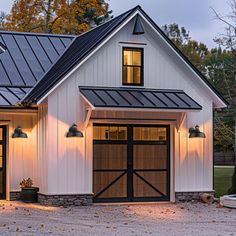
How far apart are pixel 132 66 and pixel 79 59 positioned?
2.02 meters

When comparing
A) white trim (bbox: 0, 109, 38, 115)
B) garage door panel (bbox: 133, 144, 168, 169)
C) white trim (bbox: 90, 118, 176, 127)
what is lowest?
garage door panel (bbox: 133, 144, 168, 169)

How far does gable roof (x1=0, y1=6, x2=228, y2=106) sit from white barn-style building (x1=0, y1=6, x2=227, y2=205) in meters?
0.03

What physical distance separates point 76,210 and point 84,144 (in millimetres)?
2248

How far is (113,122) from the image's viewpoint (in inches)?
782

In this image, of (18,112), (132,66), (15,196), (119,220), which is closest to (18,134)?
(18,112)

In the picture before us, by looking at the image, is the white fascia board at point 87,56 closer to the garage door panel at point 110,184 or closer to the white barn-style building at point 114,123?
the white barn-style building at point 114,123

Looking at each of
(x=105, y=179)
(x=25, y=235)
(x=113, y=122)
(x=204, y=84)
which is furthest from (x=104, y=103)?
(x=25, y=235)

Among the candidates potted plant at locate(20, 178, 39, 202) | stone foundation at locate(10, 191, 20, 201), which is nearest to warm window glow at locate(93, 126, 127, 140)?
potted plant at locate(20, 178, 39, 202)

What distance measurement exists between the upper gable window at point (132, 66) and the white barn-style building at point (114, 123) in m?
0.03

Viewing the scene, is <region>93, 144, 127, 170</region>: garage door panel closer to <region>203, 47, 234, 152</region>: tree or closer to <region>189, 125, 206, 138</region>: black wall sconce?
<region>189, 125, 206, 138</region>: black wall sconce

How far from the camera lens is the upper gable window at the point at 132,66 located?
2028cm

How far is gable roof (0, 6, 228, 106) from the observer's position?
62.6 feet

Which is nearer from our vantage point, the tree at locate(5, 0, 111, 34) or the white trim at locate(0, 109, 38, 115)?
the white trim at locate(0, 109, 38, 115)

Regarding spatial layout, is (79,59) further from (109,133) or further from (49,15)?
(49,15)
